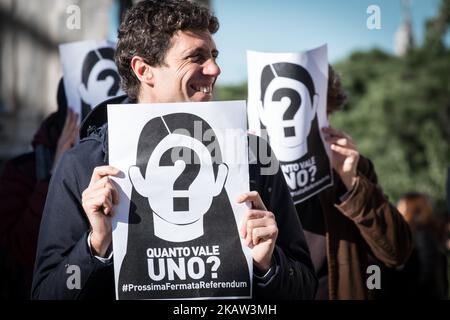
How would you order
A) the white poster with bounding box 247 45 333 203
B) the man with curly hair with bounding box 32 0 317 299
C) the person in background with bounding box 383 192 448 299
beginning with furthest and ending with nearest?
the person in background with bounding box 383 192 448 299 < the white poster with bounding box 247 45 333 203 < the man with curly hair with bounding box 32 0 317 299

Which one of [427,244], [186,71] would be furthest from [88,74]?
[427,244]

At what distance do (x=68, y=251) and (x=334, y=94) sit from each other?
3.85 ft

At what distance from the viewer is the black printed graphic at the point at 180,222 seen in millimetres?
1810

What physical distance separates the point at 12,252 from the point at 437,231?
274 centimetres

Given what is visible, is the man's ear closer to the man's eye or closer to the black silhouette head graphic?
the man's eye

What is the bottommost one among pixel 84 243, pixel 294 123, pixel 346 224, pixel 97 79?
pixel 346 224

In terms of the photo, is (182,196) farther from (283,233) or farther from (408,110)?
(408,110)

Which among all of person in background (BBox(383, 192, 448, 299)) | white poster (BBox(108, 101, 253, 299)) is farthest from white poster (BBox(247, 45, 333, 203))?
person in background (BBox(383, 192, 448, 299))

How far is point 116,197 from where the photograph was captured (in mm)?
1779

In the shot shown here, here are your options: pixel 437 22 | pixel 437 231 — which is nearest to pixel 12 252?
pixel 437 231

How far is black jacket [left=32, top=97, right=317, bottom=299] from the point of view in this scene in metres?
1.80
